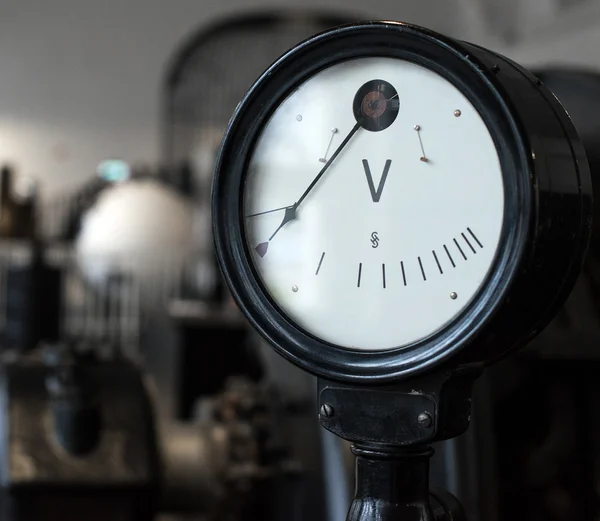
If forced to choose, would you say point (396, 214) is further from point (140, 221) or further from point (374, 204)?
point (140, 221)

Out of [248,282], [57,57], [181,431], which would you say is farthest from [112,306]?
[248,282]

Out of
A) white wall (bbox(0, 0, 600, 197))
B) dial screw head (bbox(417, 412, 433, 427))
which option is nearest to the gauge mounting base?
dial screw head (bbox(417, 412, 433, 427))

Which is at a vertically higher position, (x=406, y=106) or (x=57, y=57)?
(x=57, y=57)

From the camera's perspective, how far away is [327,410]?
0.52 metres

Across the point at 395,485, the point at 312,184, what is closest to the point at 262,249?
the point at 312,184

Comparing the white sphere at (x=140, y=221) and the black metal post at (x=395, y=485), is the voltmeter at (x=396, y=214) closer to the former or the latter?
the black metal post at (x=395, y=485)

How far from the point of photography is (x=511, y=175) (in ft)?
1.49

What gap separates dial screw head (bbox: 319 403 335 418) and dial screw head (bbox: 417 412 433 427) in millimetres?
60

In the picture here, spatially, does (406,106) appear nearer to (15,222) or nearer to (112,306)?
(15,222)

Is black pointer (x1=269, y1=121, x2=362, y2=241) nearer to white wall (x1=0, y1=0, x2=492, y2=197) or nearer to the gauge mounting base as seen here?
the gauge mounting base

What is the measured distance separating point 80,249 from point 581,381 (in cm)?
309

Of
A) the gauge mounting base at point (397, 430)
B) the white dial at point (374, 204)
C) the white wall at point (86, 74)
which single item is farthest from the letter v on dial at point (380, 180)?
the white wall at point (86, 74)

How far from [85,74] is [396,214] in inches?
187

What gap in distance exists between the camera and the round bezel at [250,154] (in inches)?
17.8
